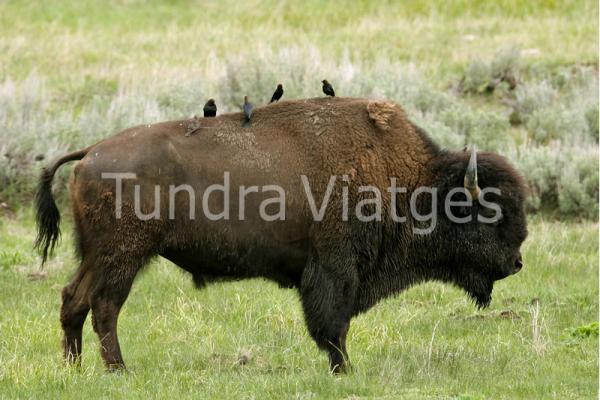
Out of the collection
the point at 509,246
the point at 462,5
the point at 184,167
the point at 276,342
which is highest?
the point at 184,167

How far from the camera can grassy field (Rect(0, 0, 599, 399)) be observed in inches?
268

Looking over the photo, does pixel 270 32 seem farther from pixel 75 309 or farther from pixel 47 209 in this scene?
pixel 75 309

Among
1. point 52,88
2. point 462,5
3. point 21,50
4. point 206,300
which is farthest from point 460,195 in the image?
point 462,5

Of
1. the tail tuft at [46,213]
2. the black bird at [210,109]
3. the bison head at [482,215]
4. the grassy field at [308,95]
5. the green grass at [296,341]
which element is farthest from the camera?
the bison head at [482,215]

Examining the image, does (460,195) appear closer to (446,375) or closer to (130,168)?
(446,375)

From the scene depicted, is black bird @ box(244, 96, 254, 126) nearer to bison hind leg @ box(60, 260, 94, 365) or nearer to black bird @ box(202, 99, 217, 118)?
black bird @ box(202, 99, 217, 118)

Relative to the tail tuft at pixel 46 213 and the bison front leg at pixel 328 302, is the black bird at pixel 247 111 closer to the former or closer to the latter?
the bison front leg at pixel 328 302

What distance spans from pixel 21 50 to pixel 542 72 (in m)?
8.36

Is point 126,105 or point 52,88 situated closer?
point 126,105

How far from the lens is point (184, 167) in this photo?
267 inches

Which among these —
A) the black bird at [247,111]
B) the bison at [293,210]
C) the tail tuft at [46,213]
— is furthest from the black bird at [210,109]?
the tail tuft at [46,213]

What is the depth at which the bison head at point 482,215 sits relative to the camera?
737 centimetres

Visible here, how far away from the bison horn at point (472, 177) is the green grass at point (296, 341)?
103 cm

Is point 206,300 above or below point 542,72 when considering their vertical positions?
above
